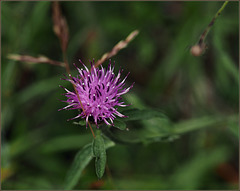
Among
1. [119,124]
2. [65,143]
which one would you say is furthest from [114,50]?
[65,143]

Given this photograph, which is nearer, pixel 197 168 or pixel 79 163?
pixel 79 163

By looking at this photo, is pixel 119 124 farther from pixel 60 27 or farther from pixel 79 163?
pixel 60 27

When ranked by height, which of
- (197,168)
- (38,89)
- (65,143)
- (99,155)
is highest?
(38,89)

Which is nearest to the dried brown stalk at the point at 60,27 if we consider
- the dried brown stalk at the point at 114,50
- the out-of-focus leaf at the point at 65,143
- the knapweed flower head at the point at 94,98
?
the dried brown stalk at the point at 114,50

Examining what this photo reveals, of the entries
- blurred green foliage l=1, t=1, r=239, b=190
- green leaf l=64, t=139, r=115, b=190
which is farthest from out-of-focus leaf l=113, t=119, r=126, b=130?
blurred green foliage l=1, t=1, r=239, b=190

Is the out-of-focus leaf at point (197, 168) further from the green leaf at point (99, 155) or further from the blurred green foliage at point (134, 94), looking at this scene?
the green leaf at point (99, 155)

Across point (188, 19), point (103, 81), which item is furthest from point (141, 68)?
point (103, 81)

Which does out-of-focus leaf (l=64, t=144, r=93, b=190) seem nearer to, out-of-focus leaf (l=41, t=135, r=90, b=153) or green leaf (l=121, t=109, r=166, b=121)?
green leaf (l=121, t=109, r=166, b=121)
